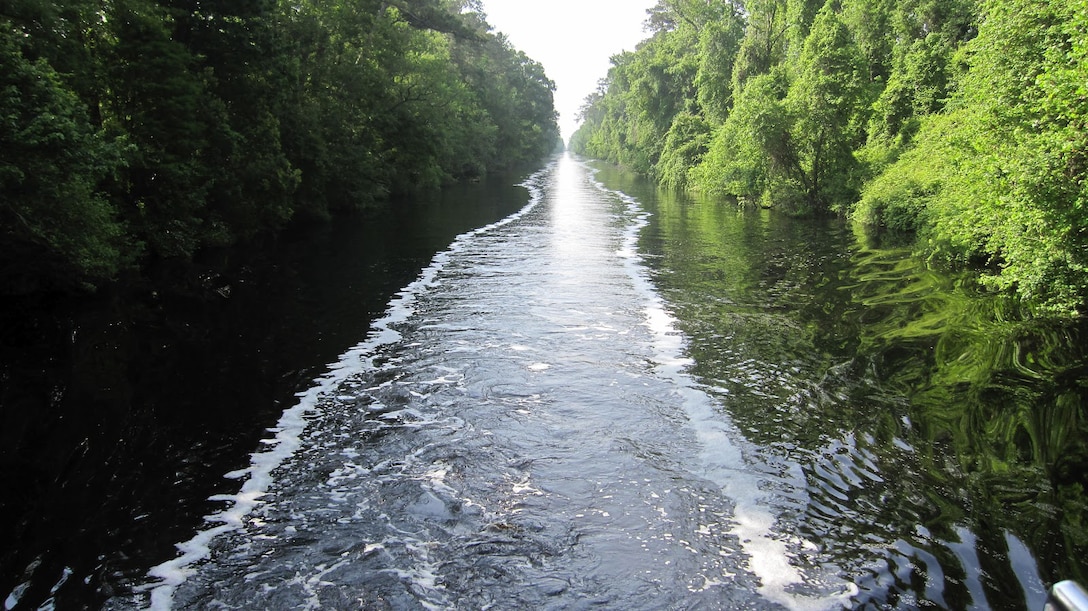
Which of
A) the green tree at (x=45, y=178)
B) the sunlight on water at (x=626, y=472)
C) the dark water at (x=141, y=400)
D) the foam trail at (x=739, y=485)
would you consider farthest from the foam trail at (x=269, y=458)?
the green tree at (x=45, y=178)

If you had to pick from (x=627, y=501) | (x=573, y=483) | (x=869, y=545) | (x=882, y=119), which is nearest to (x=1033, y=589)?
(x=869, y=545)

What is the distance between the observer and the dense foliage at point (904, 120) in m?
12.0

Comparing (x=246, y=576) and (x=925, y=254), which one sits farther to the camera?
(x=925, y=254)

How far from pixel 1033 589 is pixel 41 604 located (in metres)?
8.19

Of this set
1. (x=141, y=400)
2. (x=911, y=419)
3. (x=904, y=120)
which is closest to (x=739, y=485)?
(x=911, y=419)

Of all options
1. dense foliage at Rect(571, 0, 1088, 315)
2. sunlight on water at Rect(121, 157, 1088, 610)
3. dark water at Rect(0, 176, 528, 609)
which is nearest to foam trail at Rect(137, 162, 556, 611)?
sunlight on water at Rect(121, 157, 1088, 610)

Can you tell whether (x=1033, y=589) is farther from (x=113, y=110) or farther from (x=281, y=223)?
(x=281, y=223)

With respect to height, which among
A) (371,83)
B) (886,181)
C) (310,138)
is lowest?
(886,181)

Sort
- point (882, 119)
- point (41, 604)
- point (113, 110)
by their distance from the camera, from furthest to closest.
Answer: point (882, 119) < point (113, 110) < point (41, 604)

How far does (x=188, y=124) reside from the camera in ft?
58.7

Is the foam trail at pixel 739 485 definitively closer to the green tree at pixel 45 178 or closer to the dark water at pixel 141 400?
the dark water at pixel 141 400

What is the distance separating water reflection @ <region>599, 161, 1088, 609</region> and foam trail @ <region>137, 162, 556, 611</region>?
5603 mm

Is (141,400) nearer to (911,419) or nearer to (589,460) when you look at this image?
(589,460)

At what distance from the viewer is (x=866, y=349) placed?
40.4ft
